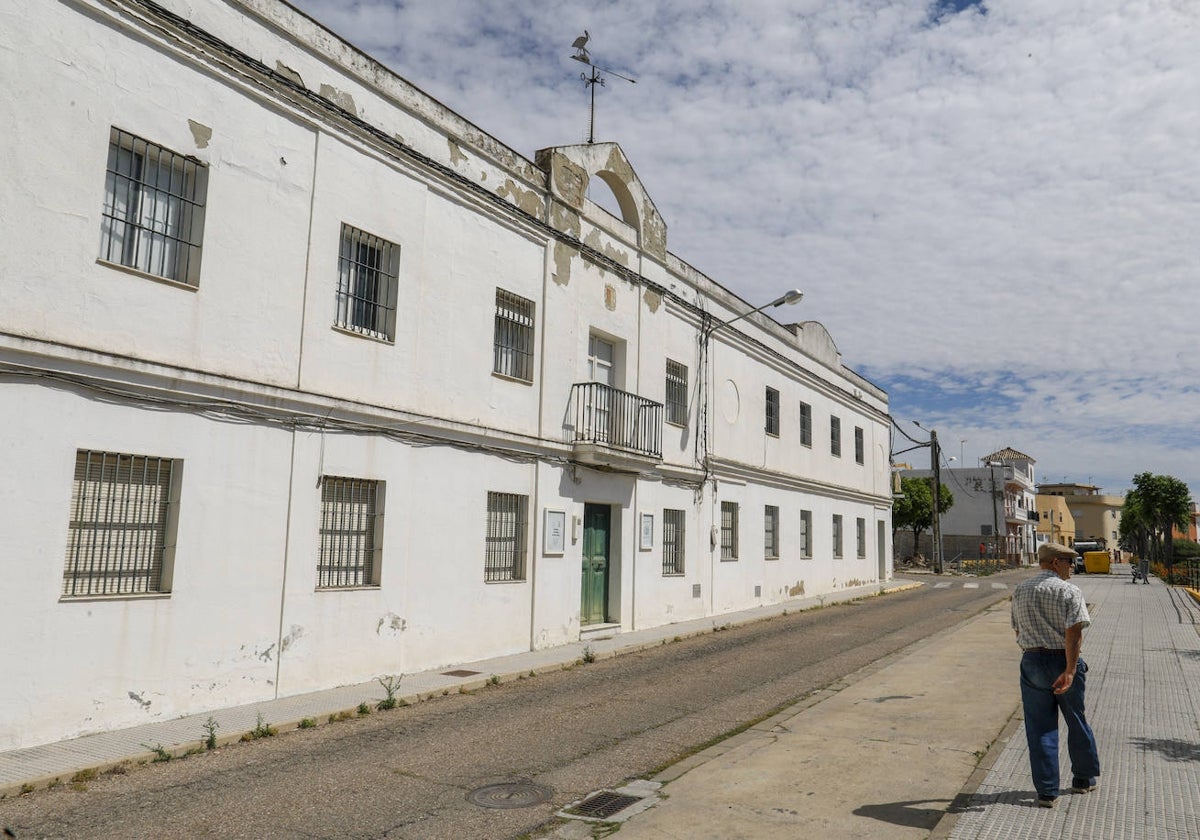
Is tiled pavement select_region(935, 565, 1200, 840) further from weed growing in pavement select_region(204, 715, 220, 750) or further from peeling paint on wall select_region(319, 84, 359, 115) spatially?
peeling paint on wall select_region(319, 84, 359, 115)

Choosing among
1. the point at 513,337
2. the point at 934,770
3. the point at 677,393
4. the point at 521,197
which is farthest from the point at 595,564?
the point at 934,770

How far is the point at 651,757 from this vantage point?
23.0 ft

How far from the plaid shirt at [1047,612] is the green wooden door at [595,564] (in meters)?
9.16

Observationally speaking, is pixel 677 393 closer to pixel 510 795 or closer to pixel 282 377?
pixel 282 377

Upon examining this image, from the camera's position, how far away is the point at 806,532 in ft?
78.3

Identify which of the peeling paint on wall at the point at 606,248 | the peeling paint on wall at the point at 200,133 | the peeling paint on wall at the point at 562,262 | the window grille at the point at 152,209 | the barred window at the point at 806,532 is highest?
the peeling paint on wall at the point at 606,248

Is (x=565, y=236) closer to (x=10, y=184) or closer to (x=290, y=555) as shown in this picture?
(x=290, y=555)

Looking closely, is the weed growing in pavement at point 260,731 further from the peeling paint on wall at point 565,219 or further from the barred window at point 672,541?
the barred window at point 672,541

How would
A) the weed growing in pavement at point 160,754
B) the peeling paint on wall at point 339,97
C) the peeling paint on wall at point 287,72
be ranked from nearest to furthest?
the weed growing in pavement at point 160,754, the peeling paint on wall at point 287,72, the peeling paint on wall at point 339,97

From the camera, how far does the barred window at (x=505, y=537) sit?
1227cm

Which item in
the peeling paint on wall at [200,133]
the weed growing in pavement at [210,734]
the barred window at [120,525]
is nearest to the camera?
the weed growing in pavement at [210,734]

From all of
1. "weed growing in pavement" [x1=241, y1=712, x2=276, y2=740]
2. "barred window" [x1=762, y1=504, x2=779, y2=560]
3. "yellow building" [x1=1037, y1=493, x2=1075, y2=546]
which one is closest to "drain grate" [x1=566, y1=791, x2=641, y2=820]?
"weed growing in pavement" [x1=241, y1=712, x2=276, y2=740]

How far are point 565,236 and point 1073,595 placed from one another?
10165 mm

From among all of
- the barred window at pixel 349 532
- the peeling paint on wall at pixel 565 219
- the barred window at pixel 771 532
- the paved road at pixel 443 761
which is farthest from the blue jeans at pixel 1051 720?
the barred window at pixel 771 532
